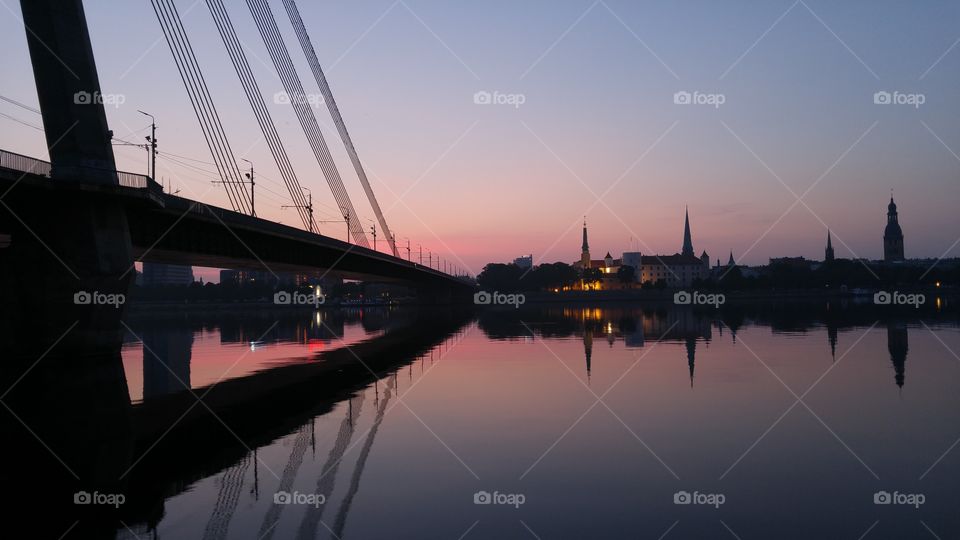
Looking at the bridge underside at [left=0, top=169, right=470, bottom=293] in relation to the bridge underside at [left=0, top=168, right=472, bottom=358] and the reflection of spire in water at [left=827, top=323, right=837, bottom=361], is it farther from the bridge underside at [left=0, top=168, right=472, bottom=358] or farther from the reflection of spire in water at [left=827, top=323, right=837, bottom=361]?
the reflection of spire in water at [left=827, top=323, right=837, bottom=361]

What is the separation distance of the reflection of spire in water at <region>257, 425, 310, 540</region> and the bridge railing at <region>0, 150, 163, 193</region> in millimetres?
19862

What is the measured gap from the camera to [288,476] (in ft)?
41.8

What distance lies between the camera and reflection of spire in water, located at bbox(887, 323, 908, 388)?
25405 millimetres

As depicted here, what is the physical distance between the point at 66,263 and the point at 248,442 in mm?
21614

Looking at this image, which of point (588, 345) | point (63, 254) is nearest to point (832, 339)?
point (588, 345)

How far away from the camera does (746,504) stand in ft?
35.8

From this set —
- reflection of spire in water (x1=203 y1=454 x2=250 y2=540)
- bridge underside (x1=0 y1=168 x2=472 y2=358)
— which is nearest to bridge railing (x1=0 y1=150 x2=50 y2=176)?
bridge underside (x1=0 y1=168 x2=472 y2=358)

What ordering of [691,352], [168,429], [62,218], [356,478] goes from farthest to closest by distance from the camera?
[691,352] < [62,218] < [168,429] < [356,478]

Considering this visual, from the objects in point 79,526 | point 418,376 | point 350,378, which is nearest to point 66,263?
point 350,378

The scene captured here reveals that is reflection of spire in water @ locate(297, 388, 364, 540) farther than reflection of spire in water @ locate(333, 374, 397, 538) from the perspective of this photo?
No

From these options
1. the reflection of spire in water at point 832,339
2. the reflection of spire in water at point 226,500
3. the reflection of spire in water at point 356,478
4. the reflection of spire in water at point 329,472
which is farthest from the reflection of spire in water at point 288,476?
the reflection of spire in water at point 832,339

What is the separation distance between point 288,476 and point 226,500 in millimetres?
1522

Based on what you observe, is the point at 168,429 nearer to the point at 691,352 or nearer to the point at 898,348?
the point at 691,352

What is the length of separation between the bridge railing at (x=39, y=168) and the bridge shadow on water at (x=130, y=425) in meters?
7.68
